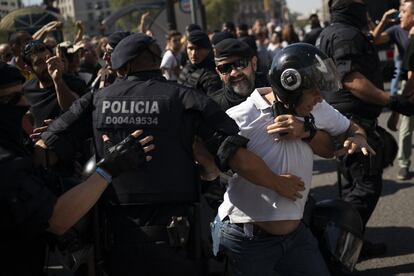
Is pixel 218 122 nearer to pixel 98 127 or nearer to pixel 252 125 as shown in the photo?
pixel 252 125

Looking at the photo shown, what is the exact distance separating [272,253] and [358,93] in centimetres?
189

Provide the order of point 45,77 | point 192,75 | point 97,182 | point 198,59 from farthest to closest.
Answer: point 198,59 < point 192,75 < point 45,77 < point 97,182

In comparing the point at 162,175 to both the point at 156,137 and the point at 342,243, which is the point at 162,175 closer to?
the point at 156,137

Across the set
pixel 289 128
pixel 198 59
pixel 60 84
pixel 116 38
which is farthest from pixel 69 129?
pixel 198 59

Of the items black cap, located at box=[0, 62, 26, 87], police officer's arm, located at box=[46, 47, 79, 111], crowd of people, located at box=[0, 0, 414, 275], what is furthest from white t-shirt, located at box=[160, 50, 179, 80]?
black cap, located at box=[0, 62, 26, 87]

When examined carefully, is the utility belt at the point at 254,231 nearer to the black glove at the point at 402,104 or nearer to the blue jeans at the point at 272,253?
the blue jeans at the point at 272,253

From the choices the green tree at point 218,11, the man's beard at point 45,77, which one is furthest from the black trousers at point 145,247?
the green tree at point 218,11

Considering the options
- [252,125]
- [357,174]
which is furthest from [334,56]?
[252,125]

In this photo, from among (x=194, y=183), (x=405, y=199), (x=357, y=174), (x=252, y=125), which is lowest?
(x=405, y=199)

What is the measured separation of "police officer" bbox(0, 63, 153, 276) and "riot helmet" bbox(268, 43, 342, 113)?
66 centimetres

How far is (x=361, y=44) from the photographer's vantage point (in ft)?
14.2

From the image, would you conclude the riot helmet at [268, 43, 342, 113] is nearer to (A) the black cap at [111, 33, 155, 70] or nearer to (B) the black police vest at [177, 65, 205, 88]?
(A) the black cap at [111, 33, 155, 70]

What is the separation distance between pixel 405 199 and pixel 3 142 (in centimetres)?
462

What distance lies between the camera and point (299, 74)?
8.89 feet
